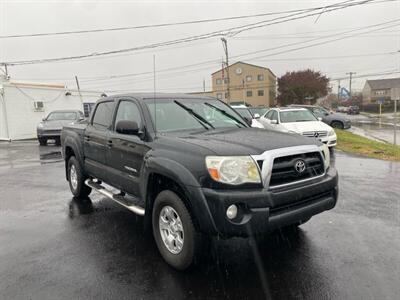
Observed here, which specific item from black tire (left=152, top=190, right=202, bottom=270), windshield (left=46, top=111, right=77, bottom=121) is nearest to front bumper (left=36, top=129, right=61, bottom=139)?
windshield (left=46, top=111, right=77, bottom=121)

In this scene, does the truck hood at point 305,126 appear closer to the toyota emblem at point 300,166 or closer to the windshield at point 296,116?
the windshield at point 296,116

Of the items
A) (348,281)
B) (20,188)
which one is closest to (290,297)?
(348,281)

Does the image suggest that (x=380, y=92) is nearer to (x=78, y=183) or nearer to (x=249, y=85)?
(x=249, y=85)

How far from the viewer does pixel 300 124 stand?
40.1 ft

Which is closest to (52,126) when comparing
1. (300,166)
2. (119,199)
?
(119,199)

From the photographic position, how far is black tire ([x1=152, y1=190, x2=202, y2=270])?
10.8ft

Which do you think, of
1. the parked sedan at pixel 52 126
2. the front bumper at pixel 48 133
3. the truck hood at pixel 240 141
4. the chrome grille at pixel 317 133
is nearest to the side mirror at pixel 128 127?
the truck hood at pixel 240 141

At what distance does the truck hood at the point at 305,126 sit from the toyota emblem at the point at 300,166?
27.6 ft

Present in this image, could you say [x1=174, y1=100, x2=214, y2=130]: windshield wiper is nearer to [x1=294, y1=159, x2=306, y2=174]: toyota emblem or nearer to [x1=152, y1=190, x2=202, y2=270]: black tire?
[x1=152, y1=190, x2=202, y2=270]: black tire

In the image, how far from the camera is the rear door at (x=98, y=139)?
5.12 m

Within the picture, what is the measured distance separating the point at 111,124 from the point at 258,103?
7050 centimetres

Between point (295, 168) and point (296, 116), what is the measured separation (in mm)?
10235

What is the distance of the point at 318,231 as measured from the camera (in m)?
4.50

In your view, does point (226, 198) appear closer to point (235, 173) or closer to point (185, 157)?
point (235, 173)
